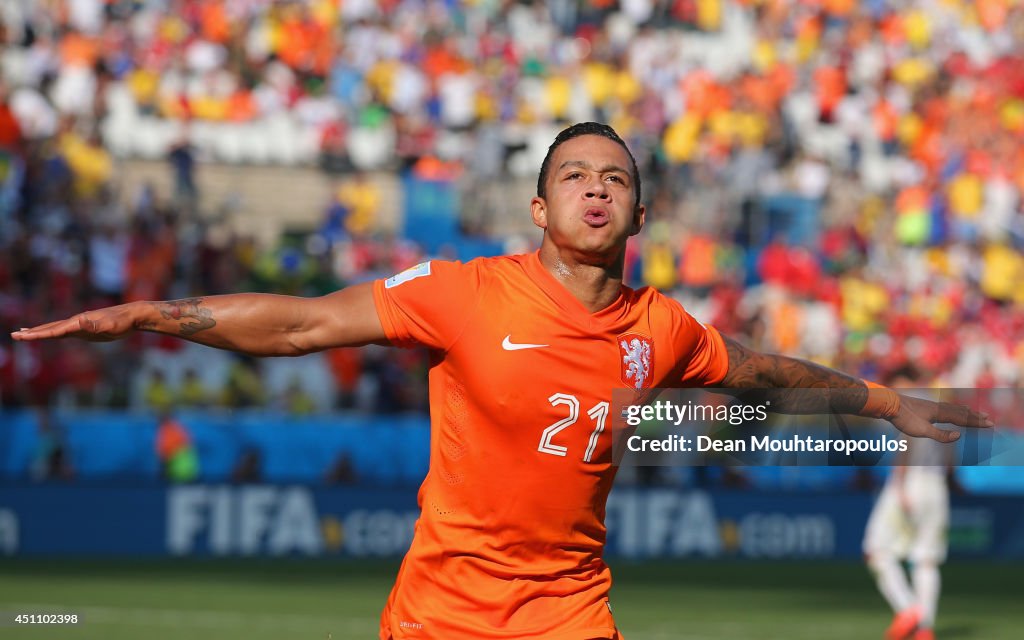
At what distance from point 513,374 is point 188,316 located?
3.27 feet

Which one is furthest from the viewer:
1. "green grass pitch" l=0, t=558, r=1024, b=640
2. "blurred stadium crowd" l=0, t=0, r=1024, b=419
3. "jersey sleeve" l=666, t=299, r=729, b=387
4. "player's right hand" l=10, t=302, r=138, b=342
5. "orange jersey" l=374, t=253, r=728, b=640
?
"blurred stadium crowd" l=0, t=0, r=1024, b=419

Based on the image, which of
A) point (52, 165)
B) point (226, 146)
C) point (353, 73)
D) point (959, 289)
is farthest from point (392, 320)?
point (959, 289)

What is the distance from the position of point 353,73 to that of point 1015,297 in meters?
11.7

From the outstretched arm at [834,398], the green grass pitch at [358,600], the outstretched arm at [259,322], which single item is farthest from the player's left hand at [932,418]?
the green grass pitch at [358,600]

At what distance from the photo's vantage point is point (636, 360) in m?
5.21

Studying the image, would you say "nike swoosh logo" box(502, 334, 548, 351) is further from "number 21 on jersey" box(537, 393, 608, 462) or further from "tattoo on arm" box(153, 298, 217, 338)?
"tattoo on arm" box(153, 298, 217, 338)

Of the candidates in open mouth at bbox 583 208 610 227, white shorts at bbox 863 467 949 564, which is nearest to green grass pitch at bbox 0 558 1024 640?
white shorts at bbox 863 467 949 564

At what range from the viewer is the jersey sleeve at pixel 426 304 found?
5.00 meters

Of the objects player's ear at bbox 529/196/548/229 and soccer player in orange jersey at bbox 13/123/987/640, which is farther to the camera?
player's ear at bbox 529/196/548/229

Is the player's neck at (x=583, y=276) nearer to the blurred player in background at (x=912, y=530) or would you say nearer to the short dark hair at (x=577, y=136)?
the short dark hair at (x=577, y=136)

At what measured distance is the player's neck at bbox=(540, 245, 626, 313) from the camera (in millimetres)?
5223

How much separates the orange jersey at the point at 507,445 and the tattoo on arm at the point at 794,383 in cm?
58

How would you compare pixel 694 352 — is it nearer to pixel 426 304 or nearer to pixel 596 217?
pixel 596 217

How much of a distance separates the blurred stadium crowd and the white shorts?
8793 millimetres
